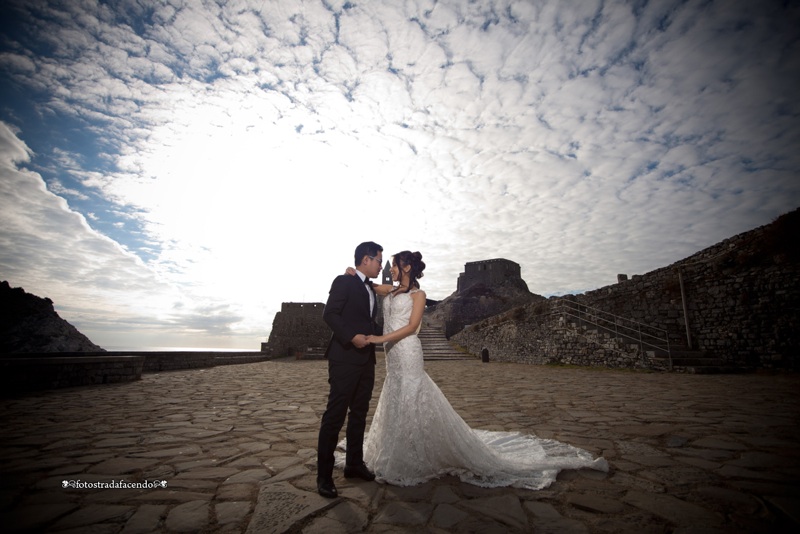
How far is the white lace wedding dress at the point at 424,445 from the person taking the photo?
2787mm

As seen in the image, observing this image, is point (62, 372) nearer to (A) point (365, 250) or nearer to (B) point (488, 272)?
(A) point (365, 250)

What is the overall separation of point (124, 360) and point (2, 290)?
29.3ft

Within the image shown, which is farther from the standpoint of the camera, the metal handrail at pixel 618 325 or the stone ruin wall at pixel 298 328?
the stone ruin wall at pixel 298 328

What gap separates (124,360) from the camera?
8695 millimetres

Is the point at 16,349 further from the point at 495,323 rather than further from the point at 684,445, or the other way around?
the point at 495,323

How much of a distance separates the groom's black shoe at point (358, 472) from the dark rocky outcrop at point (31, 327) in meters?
15.4

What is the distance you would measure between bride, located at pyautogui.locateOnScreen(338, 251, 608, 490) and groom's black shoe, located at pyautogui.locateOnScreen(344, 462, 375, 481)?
7cm

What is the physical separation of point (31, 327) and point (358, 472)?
664 inches

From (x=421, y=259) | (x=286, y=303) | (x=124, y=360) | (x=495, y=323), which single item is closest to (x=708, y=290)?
(x=495, y=323)

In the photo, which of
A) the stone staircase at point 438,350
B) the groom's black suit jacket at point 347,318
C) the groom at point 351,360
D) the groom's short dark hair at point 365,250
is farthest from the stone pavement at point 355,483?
the stone staircase at point 438,350

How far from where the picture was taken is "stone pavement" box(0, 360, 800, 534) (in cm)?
205

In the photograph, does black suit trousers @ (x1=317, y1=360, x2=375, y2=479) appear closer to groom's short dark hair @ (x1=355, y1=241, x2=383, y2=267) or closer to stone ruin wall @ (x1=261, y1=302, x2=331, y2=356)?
groom's short dark hair @ (x1=355, y1=241, x2=383, y2=267)

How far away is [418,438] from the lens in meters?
2.89

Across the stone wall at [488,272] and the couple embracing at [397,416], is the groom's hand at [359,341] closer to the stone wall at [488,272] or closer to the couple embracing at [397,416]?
the couple embracing at [397,416]
